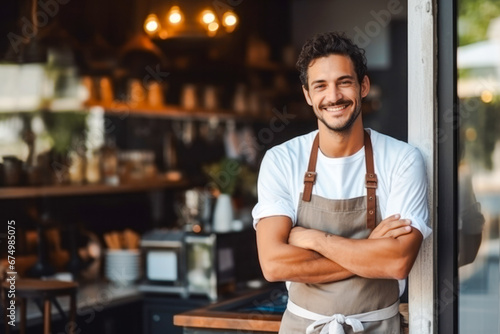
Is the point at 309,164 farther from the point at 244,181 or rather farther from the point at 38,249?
the point at 244,181

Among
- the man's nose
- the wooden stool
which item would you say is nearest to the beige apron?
the man's nose

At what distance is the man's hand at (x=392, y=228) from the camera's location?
2715 mm

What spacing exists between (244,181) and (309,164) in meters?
4.06

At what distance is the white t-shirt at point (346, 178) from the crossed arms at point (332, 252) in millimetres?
66

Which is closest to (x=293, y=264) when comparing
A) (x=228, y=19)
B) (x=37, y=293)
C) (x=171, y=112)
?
(x=37, y=293)

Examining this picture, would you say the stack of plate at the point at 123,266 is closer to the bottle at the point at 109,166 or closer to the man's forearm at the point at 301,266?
the bottle at the point at 109,166

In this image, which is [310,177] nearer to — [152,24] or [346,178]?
[346,178]

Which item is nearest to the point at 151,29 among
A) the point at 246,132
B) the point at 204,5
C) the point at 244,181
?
the point at 204,5

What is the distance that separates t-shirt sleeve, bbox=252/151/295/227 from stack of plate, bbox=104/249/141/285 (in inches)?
117

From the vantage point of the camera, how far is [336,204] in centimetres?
291

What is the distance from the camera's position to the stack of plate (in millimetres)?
5754

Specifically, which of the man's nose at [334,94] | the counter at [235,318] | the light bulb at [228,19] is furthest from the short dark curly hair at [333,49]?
the light bulb at [228,19]

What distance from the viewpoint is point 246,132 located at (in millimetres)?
8867

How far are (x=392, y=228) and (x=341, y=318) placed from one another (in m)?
0.38
